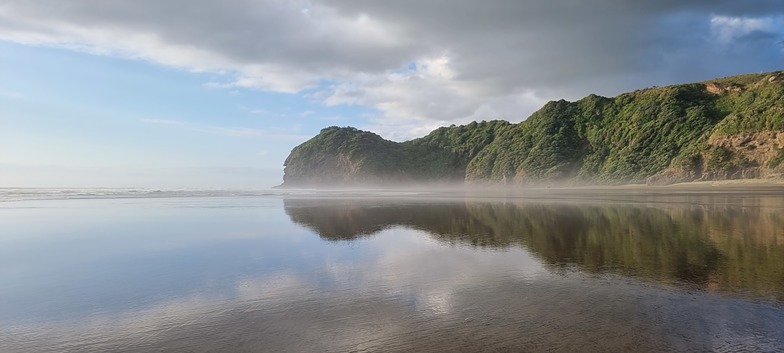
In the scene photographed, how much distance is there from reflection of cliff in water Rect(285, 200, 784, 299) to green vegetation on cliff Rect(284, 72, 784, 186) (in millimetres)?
39680

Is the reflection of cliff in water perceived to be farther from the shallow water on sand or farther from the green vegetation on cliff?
the green vegetation on cliff

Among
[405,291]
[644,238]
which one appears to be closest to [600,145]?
[644,238]

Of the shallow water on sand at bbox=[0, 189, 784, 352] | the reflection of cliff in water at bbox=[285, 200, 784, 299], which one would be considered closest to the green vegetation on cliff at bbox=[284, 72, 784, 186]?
the reflection of cliff in water at bbox=[285, 200, 784, 299]

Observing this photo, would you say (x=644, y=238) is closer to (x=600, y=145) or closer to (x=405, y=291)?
(x=405, y=291)

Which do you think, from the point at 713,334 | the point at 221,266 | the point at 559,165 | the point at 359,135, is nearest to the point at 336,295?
Result: the point at 221,266

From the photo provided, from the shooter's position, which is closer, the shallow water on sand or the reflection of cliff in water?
the shallow water on sand

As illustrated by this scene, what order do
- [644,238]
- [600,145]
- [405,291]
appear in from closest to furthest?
[405,291]
[644,238]
[600,145]

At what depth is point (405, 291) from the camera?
827 cm

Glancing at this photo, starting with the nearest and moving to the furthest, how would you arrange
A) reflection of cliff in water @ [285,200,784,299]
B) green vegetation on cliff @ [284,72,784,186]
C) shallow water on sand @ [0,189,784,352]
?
1. shallow water on sand @ [0,189,784,352]
2. reflection of cliff in water @ [285,200,784,299]
3. green vegetation on cliff @ [284,72,784,186]

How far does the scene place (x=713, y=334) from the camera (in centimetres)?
557

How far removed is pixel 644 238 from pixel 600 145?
79.5m

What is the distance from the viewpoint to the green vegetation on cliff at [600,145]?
5381 centimetres

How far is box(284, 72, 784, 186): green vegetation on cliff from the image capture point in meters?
53.8

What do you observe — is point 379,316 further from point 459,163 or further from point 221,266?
point 459,163
